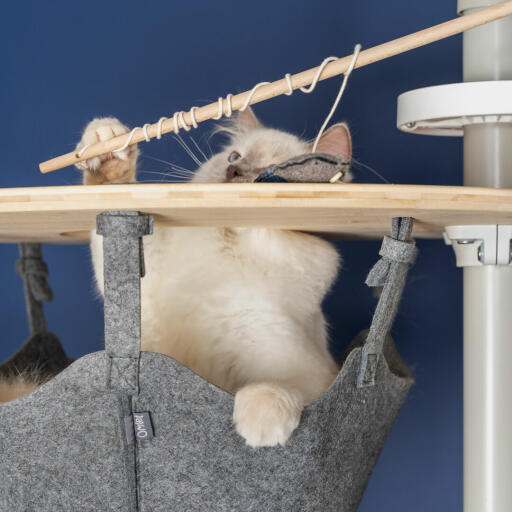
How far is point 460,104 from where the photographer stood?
116 centimetres

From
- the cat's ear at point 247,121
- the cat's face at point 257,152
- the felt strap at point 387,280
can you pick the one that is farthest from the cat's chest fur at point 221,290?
the cat's ear at point 247,121

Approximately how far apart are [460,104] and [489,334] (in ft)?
1.14

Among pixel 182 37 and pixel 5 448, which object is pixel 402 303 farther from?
pixel 5 448

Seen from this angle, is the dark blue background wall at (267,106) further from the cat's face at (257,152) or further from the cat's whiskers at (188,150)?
the cat's face at (257,152)

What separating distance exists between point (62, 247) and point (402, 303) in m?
0.86

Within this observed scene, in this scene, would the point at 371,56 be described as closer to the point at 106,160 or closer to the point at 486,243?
the point at 486,243

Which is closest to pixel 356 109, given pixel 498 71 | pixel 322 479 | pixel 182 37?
pixel 182 37

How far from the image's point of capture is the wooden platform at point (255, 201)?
2.91 feet

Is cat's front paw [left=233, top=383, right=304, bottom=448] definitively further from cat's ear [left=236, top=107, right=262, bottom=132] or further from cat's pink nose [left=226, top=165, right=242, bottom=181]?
cat's ear [left=236, top=107, right=262, bottom=132]

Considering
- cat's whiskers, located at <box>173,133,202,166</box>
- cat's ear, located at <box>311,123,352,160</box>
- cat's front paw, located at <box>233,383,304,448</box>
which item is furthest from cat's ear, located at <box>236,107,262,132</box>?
cat's front paw, located at <box>233,383,304,448</box>

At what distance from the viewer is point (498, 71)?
3.91 ft

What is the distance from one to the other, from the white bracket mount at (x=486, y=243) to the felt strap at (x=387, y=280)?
0.11m

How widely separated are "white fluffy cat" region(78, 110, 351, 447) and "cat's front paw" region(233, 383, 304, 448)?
0.66 ft

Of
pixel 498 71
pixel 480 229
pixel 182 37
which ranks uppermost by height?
pixel 182 37
